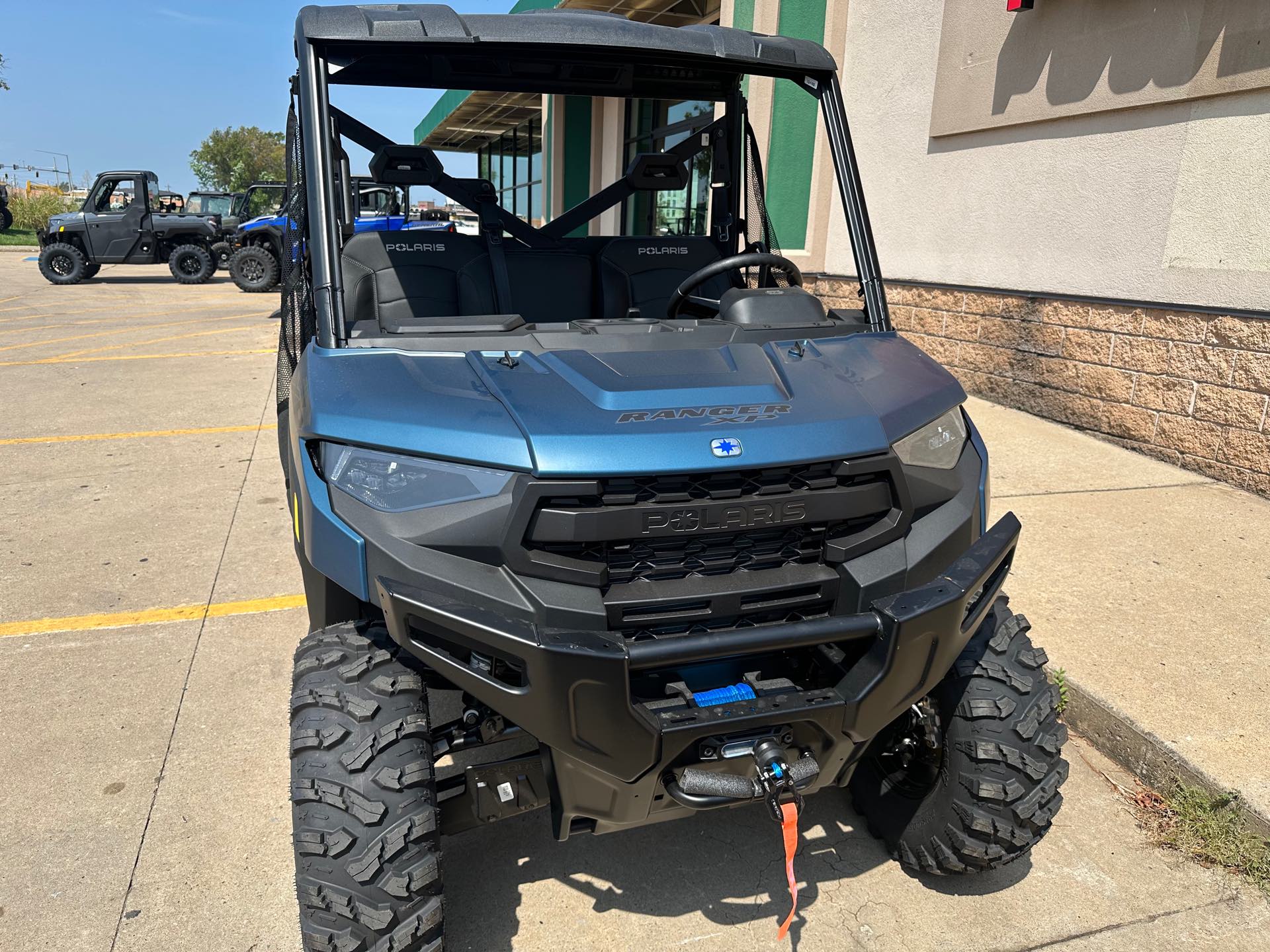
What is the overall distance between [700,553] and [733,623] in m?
0.16

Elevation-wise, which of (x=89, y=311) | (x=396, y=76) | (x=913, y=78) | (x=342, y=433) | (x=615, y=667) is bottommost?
(x=89, y=311)

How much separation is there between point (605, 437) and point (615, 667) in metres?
0.44

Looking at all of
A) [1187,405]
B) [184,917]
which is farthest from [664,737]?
[1187,405]

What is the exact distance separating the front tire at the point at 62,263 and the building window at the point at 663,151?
1175cm

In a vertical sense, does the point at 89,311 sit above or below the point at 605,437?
below

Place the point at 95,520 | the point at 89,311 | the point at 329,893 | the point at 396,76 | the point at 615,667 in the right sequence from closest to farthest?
the point at 615,667, the point at 329,893, the point at 396,76, the point at 95,520, the point at 89,311

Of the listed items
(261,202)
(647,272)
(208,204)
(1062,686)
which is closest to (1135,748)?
(1062,686)

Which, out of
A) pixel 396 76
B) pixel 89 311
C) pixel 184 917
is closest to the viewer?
pixel 184 917

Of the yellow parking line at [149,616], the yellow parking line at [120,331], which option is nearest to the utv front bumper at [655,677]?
the yellow parking line at [149,616]

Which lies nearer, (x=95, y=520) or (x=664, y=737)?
(x=664, y=737)

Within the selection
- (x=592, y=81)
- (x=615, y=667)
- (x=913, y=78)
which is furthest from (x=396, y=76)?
(x=913, y=78)

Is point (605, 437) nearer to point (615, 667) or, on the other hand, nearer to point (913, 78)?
point (615, 667)

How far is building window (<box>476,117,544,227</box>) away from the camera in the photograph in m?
21.4

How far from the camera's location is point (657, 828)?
2670 mm
